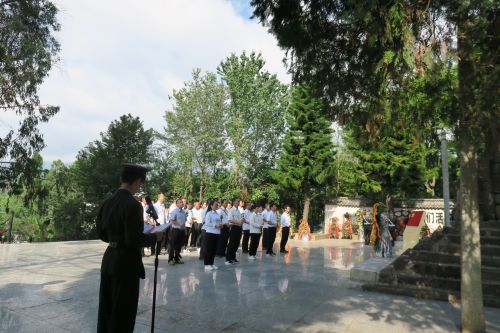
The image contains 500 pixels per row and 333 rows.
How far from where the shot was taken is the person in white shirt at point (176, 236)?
975 cm

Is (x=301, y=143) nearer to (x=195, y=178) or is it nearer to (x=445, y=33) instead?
(x=195, y=178)

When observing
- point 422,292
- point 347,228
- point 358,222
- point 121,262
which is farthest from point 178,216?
point 358,222

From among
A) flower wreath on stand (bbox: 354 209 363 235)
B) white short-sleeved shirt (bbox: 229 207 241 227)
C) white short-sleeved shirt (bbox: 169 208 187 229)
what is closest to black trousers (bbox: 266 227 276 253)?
white short-sleeved shirt (bbox: 229 207 241 227)

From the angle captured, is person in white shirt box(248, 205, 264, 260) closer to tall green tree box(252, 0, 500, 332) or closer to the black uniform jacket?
tall green tree box(252, 0, 500, 332)

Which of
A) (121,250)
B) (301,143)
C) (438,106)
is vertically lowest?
(121,250)

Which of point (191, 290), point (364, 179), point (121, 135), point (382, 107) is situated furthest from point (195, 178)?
point (382, 107)

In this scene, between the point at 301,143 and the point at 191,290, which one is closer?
the point at 191,290

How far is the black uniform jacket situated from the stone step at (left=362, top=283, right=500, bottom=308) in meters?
5.29

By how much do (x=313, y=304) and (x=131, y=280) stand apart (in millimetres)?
3617

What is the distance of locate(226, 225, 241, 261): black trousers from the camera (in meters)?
10.4

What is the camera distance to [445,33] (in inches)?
166

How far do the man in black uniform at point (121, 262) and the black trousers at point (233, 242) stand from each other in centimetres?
703

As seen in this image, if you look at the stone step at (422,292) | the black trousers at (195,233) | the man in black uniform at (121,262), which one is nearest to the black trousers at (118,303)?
the man in black uniform at (121,262)

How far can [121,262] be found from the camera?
334 centimetres
